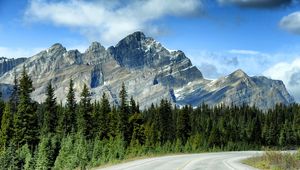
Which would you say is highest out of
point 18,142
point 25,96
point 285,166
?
point 25,96

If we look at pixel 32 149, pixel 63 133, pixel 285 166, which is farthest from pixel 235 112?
pixel 285 166

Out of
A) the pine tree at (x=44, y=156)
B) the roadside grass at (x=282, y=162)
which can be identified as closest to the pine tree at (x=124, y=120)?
the pine tree at (x=44, y=156)

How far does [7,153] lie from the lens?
54.6 metres

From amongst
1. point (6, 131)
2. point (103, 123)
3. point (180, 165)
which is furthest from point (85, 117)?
point (180, 165)

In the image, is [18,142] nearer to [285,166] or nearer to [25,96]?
[25,96]

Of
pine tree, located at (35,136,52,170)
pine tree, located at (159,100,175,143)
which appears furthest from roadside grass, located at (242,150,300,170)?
pine tree, located at (159,100,175,143)

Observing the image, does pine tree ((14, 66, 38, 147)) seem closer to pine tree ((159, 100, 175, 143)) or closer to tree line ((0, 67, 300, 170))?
tree line ((0, 67, 300, 170))

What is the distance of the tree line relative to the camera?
57.5m

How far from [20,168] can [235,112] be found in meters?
145

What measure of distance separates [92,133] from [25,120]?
82.5 ft

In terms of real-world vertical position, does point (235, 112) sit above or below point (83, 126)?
above

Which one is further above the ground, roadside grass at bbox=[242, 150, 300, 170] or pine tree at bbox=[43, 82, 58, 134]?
pine tree at bbox=[43, 82, 58, 134]

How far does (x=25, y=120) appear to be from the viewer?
65.2 meters

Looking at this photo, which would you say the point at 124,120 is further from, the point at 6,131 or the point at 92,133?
the point at 6,131
